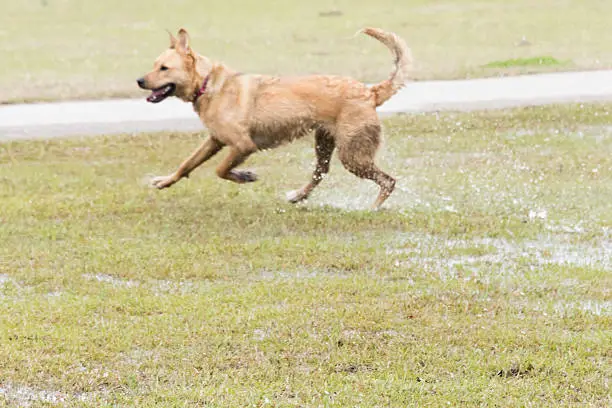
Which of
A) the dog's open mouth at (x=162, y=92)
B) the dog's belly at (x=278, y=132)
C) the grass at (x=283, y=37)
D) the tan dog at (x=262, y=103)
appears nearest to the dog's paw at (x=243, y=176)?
the tan dog at (x=262, y=103)

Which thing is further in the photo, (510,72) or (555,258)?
(510,72)

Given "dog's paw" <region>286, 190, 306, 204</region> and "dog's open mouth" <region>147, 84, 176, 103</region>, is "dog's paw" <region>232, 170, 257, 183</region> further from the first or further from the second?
"dog's open mouth" <region>147, 84, 176, 103</region>

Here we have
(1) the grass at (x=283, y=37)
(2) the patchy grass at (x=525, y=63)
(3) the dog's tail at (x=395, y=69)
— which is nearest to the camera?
(3) the dog's tail at (x=395, y=69)

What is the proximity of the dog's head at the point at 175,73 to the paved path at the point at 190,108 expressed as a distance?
14.4 feet

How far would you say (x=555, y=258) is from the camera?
7.38 metres

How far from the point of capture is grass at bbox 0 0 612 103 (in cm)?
1677

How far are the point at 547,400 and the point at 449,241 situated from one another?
3.06 m

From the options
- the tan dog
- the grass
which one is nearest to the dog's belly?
the tan dog

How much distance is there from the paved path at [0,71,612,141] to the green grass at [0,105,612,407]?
5.82ft

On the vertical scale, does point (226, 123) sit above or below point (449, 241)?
above

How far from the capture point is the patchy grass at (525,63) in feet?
55.8

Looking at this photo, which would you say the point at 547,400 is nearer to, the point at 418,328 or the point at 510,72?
the point at 418,328

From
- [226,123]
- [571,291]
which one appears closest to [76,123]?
[226,123]

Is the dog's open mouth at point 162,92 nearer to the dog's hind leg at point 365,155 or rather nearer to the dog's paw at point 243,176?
the dog's paw at point 243,176
